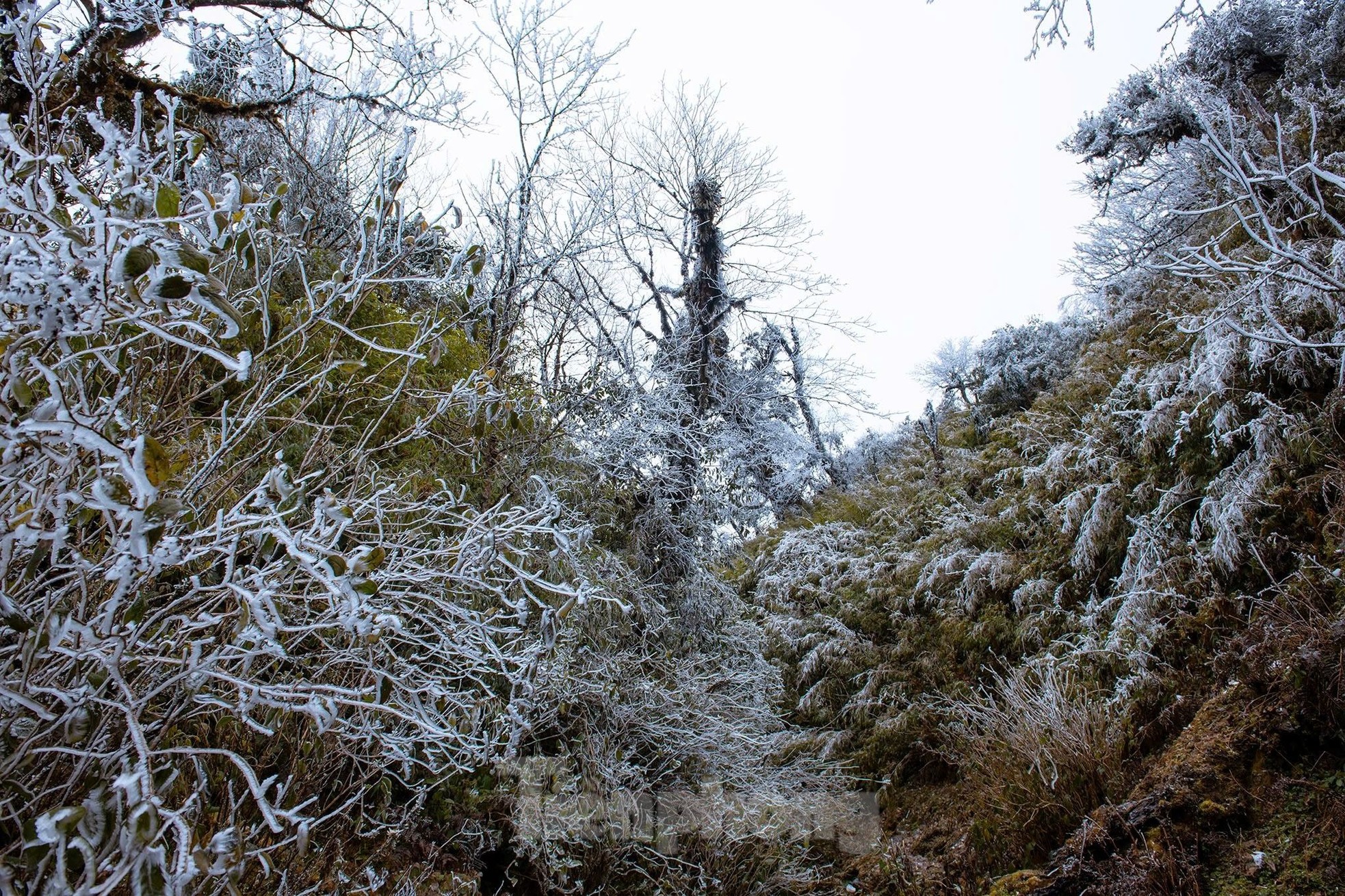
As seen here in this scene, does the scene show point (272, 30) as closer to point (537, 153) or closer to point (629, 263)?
point (537, 153)

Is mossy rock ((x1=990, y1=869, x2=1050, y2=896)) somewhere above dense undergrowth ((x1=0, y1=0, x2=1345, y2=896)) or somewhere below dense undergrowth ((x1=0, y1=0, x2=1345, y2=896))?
below

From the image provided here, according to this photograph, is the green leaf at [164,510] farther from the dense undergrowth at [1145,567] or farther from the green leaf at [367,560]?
the dense undergrowth at [1145,567]

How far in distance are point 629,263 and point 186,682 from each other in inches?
251

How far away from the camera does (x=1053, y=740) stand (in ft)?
11.3

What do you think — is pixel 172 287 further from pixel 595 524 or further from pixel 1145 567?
pixel 1145 567

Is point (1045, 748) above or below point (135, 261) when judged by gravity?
below

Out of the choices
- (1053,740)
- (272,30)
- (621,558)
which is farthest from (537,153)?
(1053,740)

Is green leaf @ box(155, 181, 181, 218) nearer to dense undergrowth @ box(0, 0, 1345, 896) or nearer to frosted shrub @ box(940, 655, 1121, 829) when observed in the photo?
dense undergrowth @ box(0, 0, 1345, 896)

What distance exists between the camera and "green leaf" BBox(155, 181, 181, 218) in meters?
1.08

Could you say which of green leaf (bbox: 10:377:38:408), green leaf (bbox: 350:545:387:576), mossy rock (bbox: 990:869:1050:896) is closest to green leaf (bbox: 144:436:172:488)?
green leaf (bbox: 10:377:38:408)

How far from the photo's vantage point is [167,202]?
1093mm

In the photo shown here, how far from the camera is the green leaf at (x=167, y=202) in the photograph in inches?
42.4

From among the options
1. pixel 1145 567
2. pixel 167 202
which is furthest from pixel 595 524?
pixel 167 202

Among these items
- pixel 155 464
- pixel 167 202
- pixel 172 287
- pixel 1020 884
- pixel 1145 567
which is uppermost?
pixel 167 202
